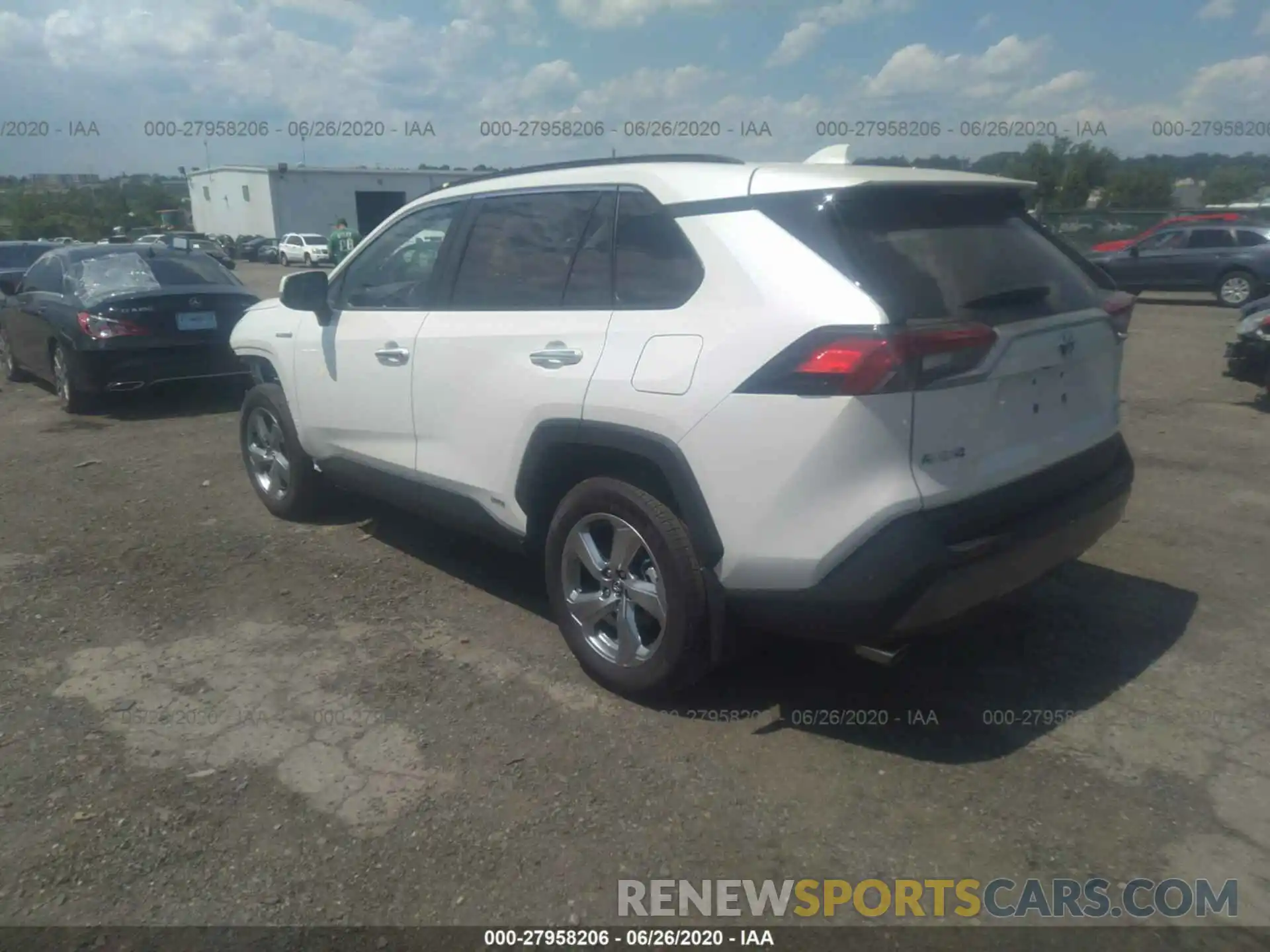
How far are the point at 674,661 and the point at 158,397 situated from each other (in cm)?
818

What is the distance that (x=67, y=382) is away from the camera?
8.87 meters

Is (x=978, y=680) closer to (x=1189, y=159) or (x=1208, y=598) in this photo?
(x=1208, y=598)

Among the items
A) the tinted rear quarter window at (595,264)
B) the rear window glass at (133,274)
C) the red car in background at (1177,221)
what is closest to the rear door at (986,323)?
the tinted rear quarter window at (595,264)

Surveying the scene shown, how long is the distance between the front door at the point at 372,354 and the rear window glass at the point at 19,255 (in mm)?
11346

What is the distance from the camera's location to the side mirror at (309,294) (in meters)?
4.88

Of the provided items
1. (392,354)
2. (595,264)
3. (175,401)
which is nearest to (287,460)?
(392,354)

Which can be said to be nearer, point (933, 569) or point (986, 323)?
point (933, 569)

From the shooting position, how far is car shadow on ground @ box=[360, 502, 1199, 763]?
11.2 feet

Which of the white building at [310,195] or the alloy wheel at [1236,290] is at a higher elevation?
the white building at [310,195]

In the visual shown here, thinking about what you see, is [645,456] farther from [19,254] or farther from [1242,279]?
[1242,279]

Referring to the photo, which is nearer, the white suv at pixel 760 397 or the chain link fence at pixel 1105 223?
the white suv at pixel 760 397

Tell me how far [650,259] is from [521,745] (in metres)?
1.74

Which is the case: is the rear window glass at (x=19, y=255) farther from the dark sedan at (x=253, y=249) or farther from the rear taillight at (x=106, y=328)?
the dark sedan at (x=253, y=249)

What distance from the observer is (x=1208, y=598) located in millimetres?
4422
